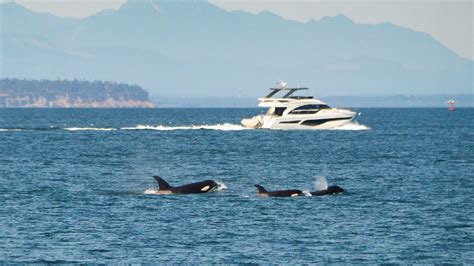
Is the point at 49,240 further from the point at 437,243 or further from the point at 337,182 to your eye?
the point at 337,182

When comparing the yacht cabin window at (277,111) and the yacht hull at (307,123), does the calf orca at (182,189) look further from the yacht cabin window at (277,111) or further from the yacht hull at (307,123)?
the yacht cabin window at (277,111)

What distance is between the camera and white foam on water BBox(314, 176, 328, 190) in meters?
68.1

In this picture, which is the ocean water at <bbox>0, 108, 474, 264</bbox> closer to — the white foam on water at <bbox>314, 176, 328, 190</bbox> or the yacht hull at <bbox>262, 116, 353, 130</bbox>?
the white foam on water at <bbox>314, 176, 328, 190</bbox>

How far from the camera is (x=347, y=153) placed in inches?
4107

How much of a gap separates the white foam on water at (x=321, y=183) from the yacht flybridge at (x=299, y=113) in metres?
67.3

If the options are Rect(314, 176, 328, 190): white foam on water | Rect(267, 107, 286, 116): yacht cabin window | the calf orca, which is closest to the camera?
the calf orca

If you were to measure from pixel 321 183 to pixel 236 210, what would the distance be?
17563 millimetres

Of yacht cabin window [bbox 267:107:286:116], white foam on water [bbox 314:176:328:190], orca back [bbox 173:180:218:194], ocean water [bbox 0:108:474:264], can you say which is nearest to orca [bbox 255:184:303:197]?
ocean water [bbox 0:108:474:264]

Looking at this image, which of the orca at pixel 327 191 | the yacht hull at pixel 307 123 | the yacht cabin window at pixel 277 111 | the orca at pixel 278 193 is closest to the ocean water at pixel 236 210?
the orca at pixel 278 193

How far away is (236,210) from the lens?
5434cm

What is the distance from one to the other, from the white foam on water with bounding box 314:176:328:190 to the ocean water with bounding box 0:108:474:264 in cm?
51

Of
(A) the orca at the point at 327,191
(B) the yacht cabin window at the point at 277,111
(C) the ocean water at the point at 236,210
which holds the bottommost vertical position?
(C) the ocean water at the point at 236,210

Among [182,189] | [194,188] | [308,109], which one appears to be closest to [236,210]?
[194,188]

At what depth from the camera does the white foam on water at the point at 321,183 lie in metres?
68.1
